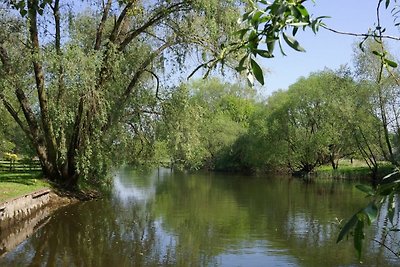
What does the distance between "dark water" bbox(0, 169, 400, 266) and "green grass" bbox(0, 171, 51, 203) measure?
1.37 metres

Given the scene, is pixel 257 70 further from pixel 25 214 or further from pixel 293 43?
pixel 25 214

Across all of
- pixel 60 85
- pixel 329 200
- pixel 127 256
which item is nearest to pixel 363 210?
pixel 127 256

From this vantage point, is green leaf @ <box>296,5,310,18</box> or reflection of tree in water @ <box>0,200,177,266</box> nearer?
green leaf @ <box>296,5,310,18</box>

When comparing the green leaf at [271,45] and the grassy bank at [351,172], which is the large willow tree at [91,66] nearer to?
the green leaf at [271,45]

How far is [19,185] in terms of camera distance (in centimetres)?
1773

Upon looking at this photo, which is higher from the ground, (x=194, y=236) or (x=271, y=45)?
(x=271, y=45)

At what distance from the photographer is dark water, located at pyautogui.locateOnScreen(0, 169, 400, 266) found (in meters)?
10.6

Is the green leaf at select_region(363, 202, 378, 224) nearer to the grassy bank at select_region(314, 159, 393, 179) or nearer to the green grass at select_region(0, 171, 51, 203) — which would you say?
the green grass at select_region(0, 171, 51, 203)

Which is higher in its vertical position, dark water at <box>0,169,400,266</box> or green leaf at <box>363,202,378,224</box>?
green leaf at <box>363,202,378,224</box>

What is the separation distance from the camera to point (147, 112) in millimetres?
21547

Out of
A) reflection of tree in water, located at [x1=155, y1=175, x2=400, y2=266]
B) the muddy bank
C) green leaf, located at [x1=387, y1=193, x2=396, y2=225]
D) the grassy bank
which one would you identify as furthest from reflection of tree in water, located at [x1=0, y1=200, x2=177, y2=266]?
the grassy bank

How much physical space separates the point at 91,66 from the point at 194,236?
285 inches

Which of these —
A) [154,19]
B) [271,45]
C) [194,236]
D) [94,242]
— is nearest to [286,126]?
[154,19]

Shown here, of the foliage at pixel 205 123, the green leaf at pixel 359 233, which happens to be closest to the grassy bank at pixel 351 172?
the foliage at pixel 205 123
